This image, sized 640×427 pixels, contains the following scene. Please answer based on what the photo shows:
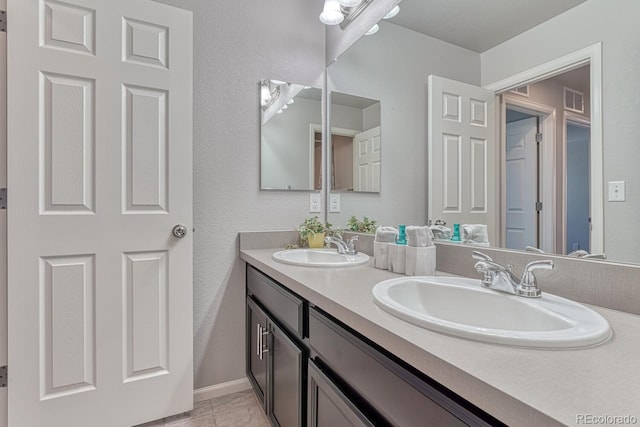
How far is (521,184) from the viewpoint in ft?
3.33

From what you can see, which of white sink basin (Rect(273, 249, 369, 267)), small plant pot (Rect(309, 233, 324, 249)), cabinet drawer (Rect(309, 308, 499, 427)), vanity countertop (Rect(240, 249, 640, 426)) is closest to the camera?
vanity countertop (Rect(240, 249, 640, 426))

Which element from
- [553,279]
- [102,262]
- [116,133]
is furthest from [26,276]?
[553,279]

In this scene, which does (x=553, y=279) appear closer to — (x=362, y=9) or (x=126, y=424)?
(x=362, y=9)

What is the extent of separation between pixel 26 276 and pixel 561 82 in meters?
1.99

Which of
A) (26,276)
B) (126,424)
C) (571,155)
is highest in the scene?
(571,155)

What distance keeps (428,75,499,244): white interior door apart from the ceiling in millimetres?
164

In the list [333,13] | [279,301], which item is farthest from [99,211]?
[333,13]

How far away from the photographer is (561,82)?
0.89 meters

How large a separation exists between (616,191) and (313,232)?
4.44ft

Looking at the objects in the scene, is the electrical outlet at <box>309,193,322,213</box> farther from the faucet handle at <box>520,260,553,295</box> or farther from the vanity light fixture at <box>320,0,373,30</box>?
the faucet handle at <box>520,260,553,295</box>

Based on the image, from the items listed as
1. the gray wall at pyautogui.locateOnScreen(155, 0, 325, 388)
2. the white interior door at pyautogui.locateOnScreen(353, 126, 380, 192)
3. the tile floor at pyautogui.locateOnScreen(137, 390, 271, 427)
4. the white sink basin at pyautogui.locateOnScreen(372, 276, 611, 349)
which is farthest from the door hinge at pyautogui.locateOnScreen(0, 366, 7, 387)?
the white interior door at pyautogui.locateOnScreen(353, 126, 380, 192)

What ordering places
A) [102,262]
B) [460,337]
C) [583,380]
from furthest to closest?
[102,262], [460,337], [583,380]

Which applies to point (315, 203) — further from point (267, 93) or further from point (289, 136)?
point (267, 93)

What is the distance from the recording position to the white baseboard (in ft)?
5.81
